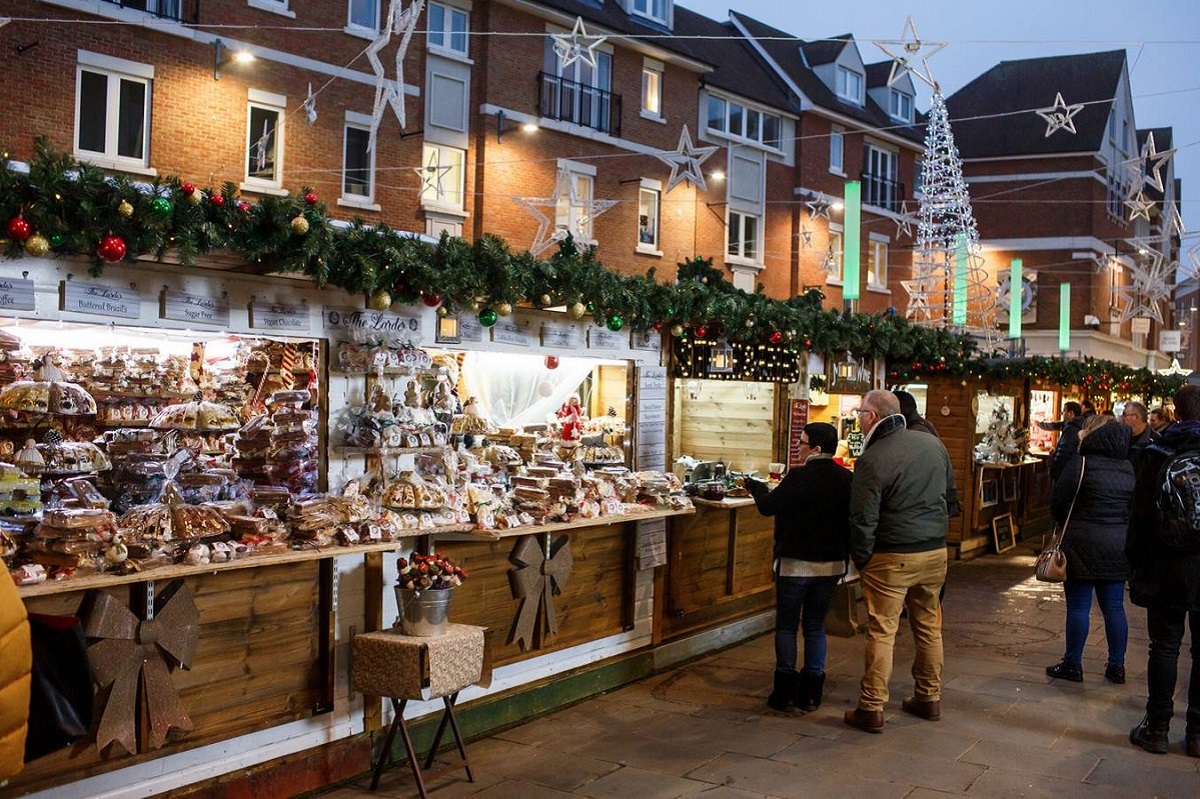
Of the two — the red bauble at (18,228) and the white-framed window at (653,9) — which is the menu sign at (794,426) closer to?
the red bauble at (18,228)

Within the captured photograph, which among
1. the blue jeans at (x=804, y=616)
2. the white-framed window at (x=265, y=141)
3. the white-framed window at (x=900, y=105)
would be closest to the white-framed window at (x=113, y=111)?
the white-framed window at (x=265, y=141)

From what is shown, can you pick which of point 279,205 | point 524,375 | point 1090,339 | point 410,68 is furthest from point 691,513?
point 1090,339

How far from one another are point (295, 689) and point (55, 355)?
101 inches

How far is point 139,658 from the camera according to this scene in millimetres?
4246

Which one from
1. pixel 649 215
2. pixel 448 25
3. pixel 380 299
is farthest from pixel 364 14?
pixel 380 299

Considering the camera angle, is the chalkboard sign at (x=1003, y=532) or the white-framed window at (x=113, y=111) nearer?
the chalkboard sign at (x=1003, y=532)

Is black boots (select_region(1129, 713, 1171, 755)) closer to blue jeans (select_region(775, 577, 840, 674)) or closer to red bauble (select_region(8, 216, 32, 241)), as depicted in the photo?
blue jeans (select_region(775, 577, 840, 674))

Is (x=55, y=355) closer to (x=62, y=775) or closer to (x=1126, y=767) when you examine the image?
(x=62, y=775)

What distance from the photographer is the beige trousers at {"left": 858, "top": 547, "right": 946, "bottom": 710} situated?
5848 mm

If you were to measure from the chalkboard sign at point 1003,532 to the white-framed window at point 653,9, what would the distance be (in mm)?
14425

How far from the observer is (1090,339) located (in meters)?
31.8

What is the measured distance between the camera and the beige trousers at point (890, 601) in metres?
5.85

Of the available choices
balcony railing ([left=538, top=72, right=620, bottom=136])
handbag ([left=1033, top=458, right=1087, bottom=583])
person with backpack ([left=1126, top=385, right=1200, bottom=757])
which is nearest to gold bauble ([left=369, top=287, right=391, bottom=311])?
person with backpack ([left=1126, top=385, right=1200, bottom=757])

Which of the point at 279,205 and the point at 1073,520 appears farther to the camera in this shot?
the point at 1073,520
